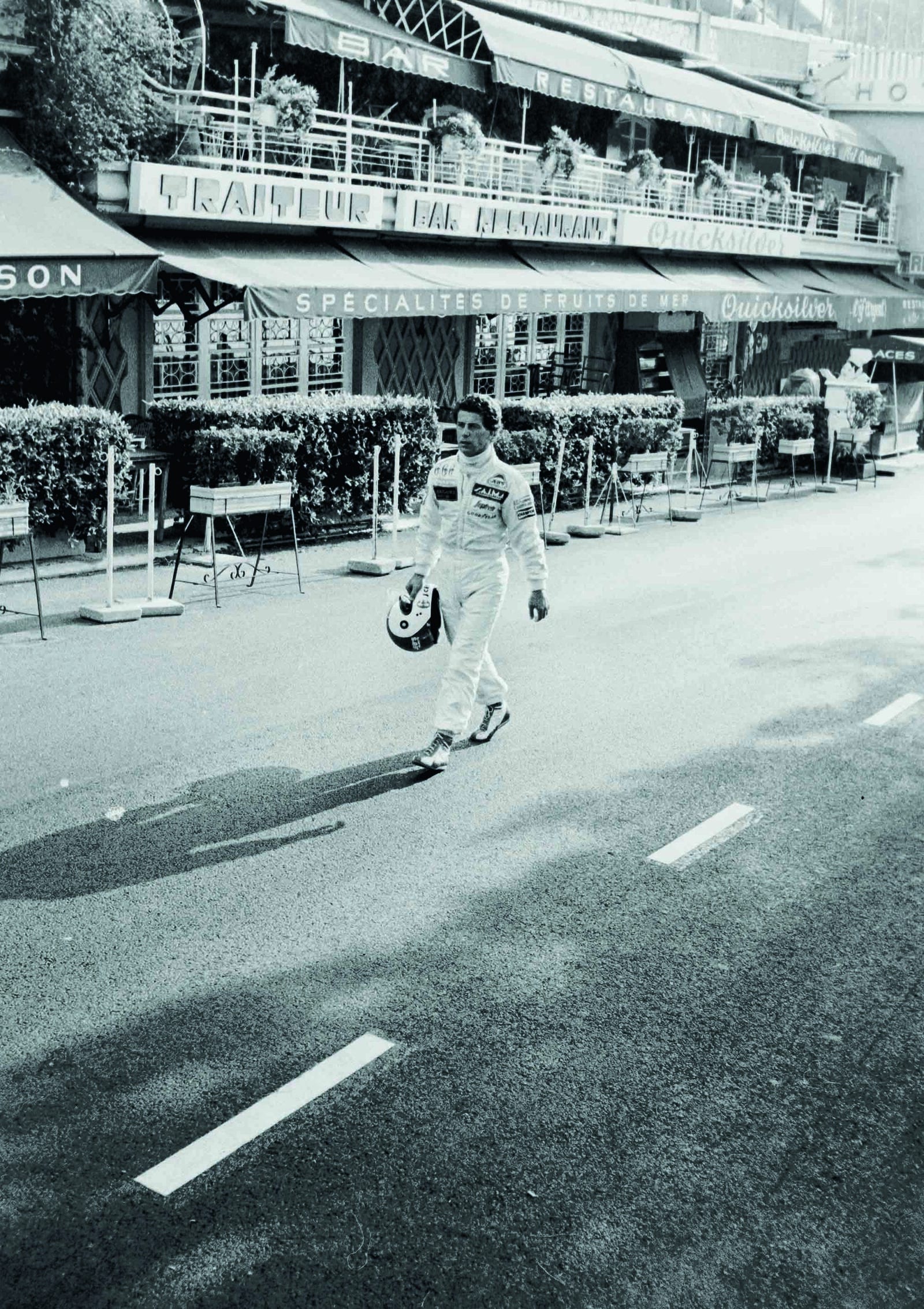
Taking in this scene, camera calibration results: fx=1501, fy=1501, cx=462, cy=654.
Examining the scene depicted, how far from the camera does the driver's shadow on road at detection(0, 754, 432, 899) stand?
6250 mm

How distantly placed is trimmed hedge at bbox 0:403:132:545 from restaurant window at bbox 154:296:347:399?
650cm

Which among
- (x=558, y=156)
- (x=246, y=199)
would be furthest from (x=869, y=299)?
(x=246, y=199)

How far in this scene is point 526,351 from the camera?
2809 centimetres

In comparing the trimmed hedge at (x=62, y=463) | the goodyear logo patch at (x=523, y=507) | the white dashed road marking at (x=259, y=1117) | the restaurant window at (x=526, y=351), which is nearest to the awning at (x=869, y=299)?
the restaurant window at (x=526, y=351)

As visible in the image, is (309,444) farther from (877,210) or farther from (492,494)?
(877,210)

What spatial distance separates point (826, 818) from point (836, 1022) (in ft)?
7.59

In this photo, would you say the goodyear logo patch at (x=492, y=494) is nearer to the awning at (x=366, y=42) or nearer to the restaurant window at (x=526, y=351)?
the awning at (x=366, y=42)

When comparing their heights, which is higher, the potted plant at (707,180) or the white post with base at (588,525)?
the potted plant at (707,180)

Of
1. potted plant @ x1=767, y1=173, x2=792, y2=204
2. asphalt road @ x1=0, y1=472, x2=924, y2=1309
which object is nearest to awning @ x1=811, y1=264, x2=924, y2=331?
potted plant @ x1=767, y1=173, x2=792, y2=204

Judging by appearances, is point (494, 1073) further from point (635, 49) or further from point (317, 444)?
point (635, 49)

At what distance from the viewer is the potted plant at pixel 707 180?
98.6ft

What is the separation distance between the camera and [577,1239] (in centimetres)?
394

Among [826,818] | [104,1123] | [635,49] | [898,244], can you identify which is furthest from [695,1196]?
[898,244]

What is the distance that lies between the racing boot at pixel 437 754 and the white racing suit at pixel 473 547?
0.06m
